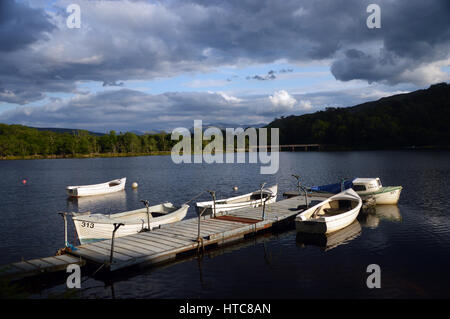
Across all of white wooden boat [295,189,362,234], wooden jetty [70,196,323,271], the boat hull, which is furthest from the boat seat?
the boat hull

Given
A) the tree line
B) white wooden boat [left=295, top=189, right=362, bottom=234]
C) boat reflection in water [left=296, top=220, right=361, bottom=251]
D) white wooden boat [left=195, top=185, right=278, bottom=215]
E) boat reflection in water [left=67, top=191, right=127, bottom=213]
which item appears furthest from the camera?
the tree line

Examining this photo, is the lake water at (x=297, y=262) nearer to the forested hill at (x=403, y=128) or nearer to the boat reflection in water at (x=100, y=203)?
the boat reflection in water at (x=100, y=203)

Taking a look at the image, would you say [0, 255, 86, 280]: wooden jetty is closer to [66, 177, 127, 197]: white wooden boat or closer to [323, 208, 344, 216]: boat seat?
[323, 208, 344, 216]: boat seat

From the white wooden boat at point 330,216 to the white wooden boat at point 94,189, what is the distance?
33052 millimetres

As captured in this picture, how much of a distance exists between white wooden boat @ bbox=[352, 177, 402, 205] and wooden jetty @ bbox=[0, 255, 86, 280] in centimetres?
2752

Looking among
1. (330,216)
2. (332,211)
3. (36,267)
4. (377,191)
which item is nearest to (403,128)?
(377,191)

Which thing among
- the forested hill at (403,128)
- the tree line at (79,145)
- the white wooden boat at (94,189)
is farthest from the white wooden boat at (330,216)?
the tree line at (79,145)

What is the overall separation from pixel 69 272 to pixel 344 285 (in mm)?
12983

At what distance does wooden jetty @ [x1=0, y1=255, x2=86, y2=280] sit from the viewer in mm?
14023

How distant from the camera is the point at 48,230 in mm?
25484

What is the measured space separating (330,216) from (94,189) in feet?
114

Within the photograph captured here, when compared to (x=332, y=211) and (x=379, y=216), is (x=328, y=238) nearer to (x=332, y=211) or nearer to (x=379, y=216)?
(x=332, y=211)
